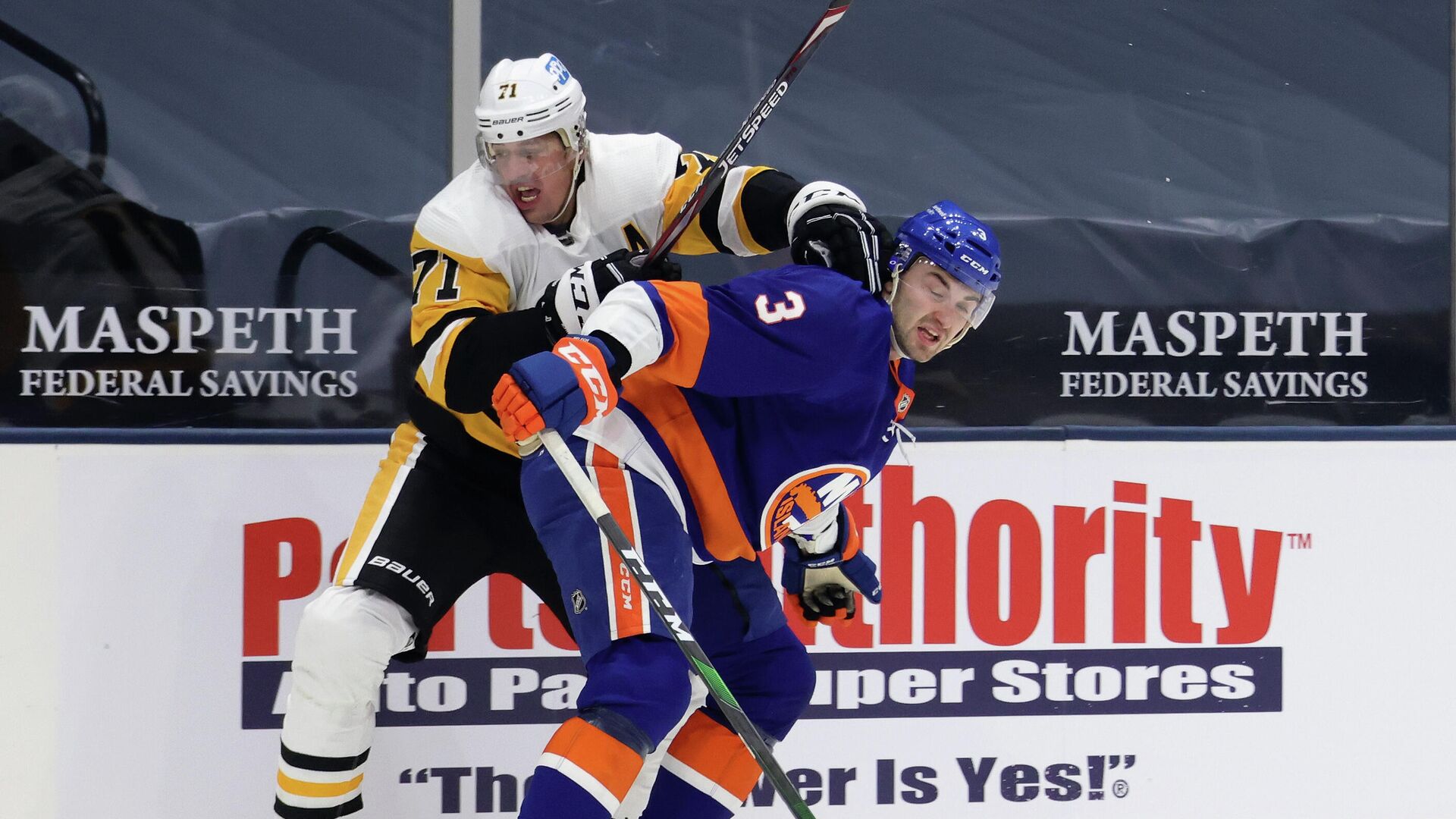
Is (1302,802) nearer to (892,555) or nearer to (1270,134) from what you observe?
(892,555)

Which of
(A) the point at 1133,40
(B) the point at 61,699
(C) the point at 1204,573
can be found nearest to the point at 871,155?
(A) the point at 1133,40

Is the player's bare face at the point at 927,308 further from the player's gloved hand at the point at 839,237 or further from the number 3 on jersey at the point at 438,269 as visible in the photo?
the number 3 on jersey at the point at 438,269

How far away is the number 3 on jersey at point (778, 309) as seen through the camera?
1724mm

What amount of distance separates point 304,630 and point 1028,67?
1.73 metres

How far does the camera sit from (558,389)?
1610 millimetres

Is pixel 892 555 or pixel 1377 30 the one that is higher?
pixel 1377 30

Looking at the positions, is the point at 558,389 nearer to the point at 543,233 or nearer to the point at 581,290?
the point at 581,290

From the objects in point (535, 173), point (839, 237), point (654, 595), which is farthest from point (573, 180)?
point (654, 595)

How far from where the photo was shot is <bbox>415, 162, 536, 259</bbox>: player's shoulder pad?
77.7 inches

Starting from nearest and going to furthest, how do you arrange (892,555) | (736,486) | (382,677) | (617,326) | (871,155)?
(617,326), (736,486), (382,677), (892,555), (871,155)

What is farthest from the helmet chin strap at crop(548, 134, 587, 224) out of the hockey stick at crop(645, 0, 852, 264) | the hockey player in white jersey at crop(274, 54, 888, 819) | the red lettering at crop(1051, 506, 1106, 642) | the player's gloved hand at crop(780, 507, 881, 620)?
the red lettering at crop(1051, 506, 1106, 642)

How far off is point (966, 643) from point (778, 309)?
3.40ft

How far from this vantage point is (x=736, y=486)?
191cm

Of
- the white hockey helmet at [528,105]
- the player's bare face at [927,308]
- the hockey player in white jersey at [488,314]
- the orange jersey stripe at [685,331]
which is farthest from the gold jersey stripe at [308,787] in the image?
the player's bare face at [927,308]
